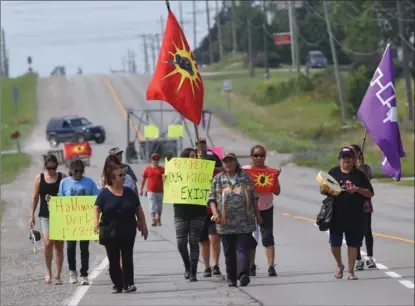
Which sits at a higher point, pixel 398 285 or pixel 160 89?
pixel 160 89

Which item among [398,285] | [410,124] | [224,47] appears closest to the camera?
[398,285]

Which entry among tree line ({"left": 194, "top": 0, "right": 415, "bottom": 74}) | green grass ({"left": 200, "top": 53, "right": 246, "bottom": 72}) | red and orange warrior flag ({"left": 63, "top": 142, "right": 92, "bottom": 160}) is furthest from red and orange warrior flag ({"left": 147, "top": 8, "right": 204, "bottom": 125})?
green grass ({"left": 200, "top": 53, "right": 246, "bottom": 72})

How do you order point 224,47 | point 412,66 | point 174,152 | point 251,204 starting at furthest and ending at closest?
point 224,47 → point 412,66 → point 174,152 → point 251,204

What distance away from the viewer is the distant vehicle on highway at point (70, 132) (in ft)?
217

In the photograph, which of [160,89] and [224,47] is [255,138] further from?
[224,47]

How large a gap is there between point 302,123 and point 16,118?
1089 inches

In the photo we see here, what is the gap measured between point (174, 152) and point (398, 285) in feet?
110

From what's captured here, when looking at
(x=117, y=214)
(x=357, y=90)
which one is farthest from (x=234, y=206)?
(x=357, y=90)

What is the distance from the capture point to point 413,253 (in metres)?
22.6

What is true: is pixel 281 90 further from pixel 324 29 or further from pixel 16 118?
pixel 324 29

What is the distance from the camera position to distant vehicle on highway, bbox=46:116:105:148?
66.1 meters

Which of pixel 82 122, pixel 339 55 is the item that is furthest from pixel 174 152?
pixel 339 55

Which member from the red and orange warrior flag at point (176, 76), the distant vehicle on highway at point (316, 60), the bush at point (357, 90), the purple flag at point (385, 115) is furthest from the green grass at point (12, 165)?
the distant vehicle on highway at point (316, 60)

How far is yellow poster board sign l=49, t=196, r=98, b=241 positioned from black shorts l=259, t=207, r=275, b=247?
2420mm
